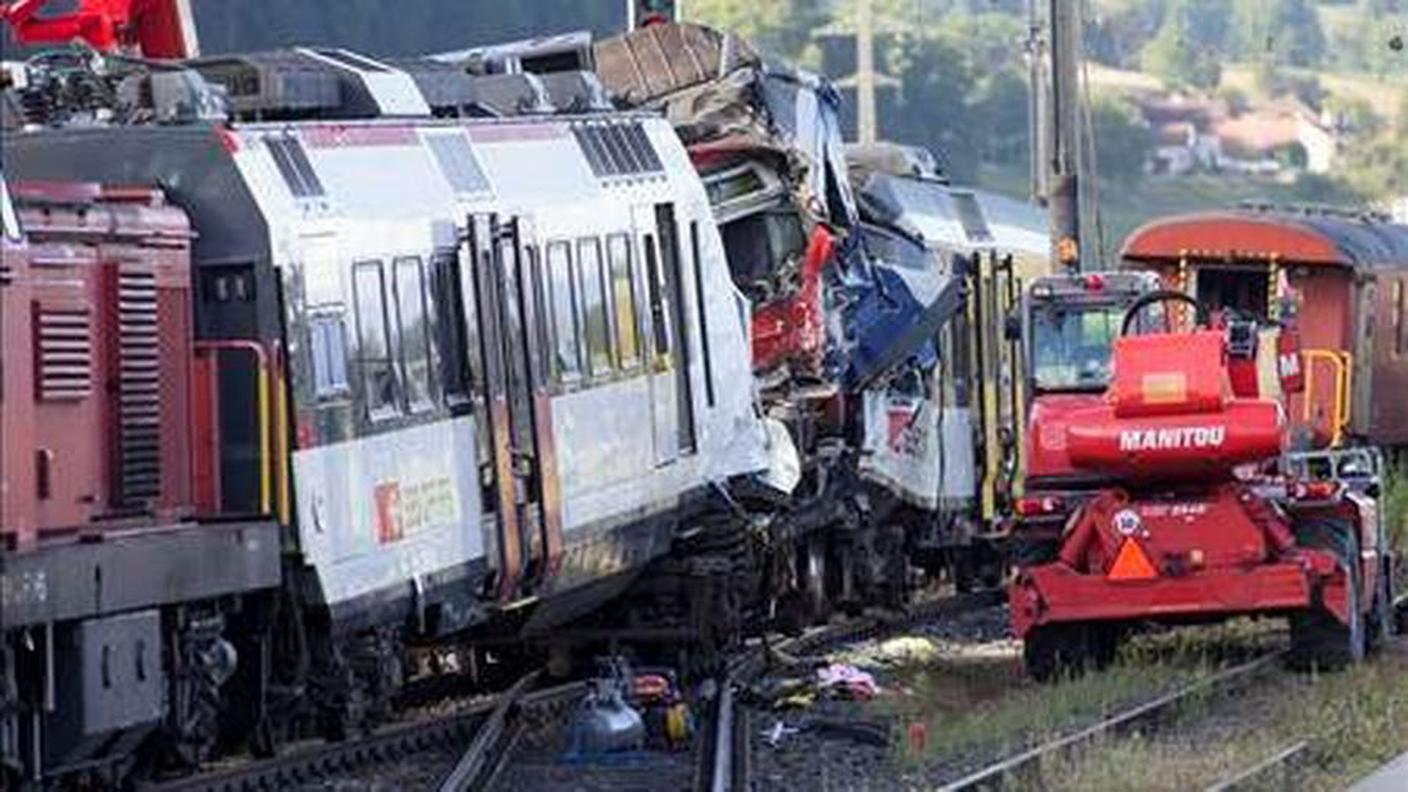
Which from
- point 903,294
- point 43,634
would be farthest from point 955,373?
point 43,634

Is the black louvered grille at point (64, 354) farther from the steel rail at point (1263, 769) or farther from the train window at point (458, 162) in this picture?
the steel rail at point (1263, 769)

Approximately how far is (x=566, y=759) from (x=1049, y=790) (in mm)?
Answer: 2954

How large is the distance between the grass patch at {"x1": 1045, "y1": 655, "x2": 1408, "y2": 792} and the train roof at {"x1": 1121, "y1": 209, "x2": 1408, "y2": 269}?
1222cm

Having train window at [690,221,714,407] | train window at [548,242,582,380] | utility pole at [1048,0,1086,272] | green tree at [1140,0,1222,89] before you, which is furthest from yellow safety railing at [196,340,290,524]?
green tree at [1140,0,1222,89]

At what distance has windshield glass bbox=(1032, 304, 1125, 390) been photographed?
2278 centimetres

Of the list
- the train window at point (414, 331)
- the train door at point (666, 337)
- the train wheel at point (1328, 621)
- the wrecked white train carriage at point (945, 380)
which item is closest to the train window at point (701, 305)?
the train door at point (666, 337)

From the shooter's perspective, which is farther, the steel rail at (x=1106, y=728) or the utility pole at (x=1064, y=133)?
the utility pole at (x=1064, y=133)

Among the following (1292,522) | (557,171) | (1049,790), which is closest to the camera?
(1049,790)

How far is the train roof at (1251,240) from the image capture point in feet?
103

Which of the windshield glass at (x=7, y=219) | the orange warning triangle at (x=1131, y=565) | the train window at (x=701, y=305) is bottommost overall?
the orange warning triangle at (x=1131, y=565)

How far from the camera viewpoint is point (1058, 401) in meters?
21.8

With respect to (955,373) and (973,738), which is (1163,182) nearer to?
(955,373)

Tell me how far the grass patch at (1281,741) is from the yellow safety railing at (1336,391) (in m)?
6.51

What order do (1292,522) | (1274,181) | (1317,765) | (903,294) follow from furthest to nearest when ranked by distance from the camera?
(1274,181) < (903,294) < (1292,522) < (1317,765)
